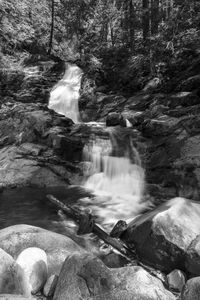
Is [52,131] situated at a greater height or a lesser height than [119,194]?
greater

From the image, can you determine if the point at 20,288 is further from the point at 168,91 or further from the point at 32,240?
the point at 168,91

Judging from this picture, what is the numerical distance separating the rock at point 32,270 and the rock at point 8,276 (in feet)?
0.43

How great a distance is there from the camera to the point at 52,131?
14.4 metres

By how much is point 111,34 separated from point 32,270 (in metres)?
24.8

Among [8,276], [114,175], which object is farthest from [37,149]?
[8,276]

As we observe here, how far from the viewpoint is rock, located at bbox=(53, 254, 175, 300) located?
4168 mm

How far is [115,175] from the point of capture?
1253 cm

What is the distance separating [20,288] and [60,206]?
4.80 m

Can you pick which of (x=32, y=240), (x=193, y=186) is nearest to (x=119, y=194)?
(x=193, y=186)

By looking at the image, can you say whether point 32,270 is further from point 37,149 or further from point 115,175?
point 37,149

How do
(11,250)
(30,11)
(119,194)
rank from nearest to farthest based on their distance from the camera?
(11,250)
(119,194)
(30,11)

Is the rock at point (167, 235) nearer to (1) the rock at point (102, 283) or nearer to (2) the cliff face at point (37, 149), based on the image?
(1) the rock at point (102, 283)

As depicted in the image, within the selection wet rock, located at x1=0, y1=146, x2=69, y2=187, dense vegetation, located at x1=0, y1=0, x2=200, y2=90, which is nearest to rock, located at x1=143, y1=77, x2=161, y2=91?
dense vegetation, located at x1=0, y1=0, x2=200, y2=90

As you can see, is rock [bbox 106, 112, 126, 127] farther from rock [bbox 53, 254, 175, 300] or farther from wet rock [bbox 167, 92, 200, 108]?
rock [bbox 53, 254, 175, 300]
